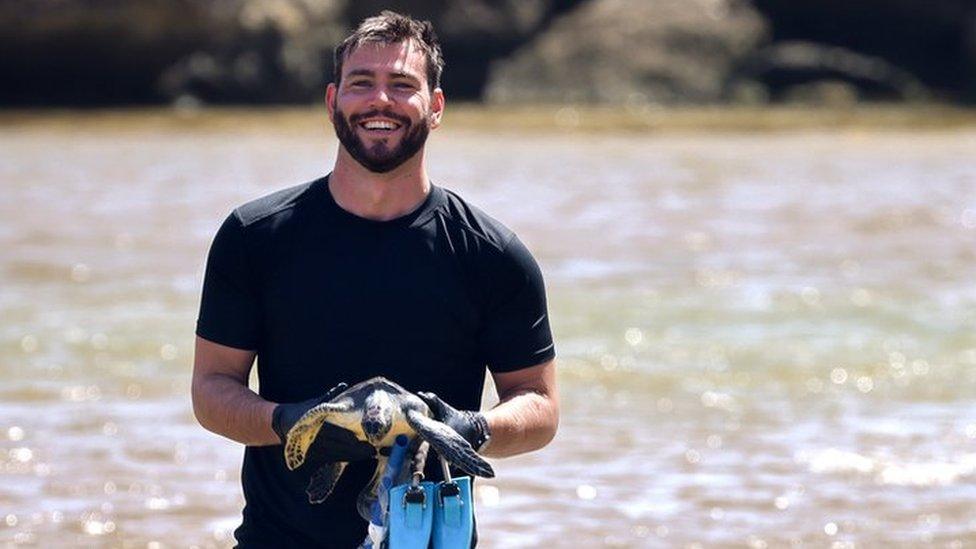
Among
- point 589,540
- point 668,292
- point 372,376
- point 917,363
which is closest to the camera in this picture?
point 372,376

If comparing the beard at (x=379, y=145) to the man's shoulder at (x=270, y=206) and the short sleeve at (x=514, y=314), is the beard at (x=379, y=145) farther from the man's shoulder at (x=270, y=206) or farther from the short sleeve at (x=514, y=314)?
the short sleeve at (x=514, y=314)

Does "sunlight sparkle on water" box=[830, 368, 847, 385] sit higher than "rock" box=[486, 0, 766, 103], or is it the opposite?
"rock" box=[486, 0, 766, 103]

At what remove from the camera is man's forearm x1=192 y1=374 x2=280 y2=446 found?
10.9 ft

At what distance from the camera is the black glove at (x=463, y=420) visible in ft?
10.4

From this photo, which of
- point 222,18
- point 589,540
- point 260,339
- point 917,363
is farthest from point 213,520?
point 222,18

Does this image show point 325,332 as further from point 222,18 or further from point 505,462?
point 222,18

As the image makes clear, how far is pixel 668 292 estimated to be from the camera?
483 inches

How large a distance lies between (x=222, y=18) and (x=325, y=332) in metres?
24.7

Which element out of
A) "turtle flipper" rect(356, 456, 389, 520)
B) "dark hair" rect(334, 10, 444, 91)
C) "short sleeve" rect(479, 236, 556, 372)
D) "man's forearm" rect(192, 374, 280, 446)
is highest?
"dark hair" rect(334, 10, 444, 91)

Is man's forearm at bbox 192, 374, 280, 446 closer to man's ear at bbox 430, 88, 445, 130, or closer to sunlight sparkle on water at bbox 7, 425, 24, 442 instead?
man's ear at bbox 430, 88, 445, 130

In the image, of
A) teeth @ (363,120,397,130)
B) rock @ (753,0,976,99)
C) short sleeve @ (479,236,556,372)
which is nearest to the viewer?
teeth @ (363,120,397,130)

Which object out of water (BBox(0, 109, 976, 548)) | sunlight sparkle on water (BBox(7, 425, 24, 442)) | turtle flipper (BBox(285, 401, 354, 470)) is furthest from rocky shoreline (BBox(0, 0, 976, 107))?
turtle flipper (BBox(285, 401, 354, 470))

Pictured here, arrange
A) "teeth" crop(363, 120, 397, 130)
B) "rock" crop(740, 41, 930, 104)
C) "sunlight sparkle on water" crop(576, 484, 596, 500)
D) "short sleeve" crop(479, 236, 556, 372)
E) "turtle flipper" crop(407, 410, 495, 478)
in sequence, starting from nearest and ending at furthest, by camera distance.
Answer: "turtle flipper" crop(407, 410, 495, 478)
"teeth" crop(363, 120, 397, 130)
"short sleeve" crop(479, 236, 556, 372)
"sunlight sparkle on water" crop(576, 484, 596, 500)
"rock" crop(740, 41, 930, 104)

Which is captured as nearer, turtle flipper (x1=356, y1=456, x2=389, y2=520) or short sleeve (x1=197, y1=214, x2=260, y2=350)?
turtle flipper (x1=356, y1=456, x2=389, y2=520)
